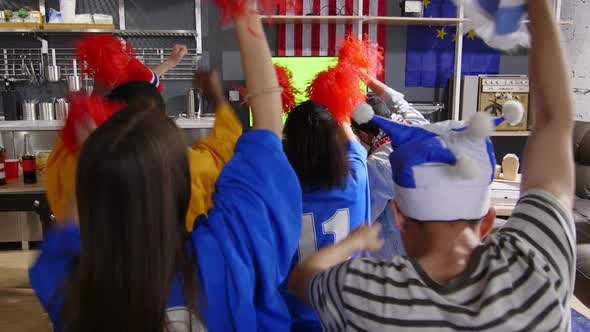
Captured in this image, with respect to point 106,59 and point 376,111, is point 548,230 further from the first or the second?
point 106,59

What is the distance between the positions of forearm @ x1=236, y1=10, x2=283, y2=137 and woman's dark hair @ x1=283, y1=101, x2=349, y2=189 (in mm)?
588

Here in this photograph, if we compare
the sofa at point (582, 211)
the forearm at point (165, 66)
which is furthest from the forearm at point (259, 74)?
the sofa at point (582, 211)

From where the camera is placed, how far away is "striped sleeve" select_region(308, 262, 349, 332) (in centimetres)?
76

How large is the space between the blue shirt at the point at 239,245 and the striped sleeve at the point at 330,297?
8cm

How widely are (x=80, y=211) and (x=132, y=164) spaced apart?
4.4 inches

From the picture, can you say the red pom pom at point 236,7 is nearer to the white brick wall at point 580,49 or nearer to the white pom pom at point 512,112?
the white pom pom at point 512,112

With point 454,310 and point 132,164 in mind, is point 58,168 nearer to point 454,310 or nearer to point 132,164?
point 132,164

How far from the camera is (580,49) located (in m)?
4.82

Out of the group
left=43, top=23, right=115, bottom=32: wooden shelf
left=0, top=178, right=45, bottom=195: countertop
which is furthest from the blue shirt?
left=43, top=23, right=115, bottom=32: wooden shelf

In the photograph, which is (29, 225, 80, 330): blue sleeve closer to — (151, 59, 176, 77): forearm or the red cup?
(151, 59, 176, 77): forearm

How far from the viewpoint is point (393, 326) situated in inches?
28.0

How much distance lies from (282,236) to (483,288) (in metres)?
0.33

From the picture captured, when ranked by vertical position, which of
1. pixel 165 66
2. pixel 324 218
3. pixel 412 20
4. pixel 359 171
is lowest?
pixel 324 218

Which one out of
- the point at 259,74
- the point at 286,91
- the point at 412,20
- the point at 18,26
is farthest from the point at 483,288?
the point at 18,26
